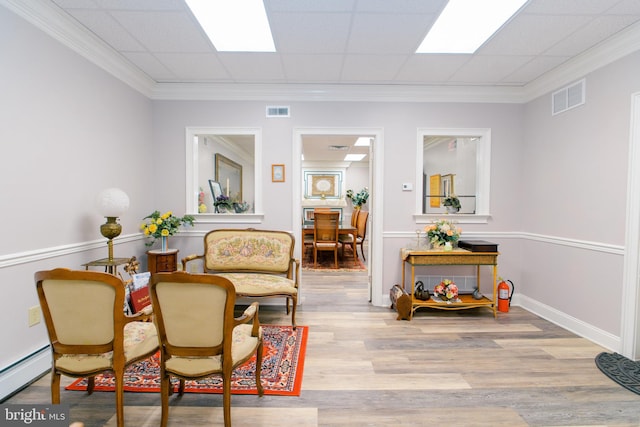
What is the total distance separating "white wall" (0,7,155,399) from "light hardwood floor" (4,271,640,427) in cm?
74

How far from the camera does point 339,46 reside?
2645 millimetres

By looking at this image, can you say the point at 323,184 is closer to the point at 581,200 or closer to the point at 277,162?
the point at 277,162

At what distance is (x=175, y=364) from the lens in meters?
1.57

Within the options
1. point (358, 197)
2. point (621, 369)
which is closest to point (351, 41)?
point (621, 369)

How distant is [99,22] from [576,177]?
4605 mm

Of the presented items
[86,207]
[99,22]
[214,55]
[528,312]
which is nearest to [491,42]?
[214,55]

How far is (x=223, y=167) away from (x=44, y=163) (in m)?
3.55

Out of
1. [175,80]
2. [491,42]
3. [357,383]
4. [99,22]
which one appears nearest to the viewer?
[357,383]

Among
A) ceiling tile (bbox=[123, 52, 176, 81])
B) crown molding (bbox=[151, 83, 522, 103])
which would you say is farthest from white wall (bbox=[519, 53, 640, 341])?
ceiling tile (bbox=[123, 52, 176, 81])

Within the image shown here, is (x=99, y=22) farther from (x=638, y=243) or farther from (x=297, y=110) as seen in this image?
(x=638, y=243)

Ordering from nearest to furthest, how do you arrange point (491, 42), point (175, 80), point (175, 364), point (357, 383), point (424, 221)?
point (175, 364) → point (357, 383) → point (491, 42) → point (175, 80) → point (424, 221)

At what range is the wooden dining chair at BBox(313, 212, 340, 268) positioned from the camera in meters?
5.62

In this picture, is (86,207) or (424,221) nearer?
(86,207)

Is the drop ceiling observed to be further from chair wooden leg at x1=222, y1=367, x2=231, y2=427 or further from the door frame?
chair wooden leg at x1=222, y1=367, x2=231, y2=427
